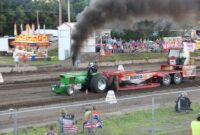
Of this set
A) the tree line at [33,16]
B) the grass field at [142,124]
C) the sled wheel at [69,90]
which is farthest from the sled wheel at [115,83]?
the tree line at [33,16]

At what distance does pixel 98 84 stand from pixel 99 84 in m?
0.11

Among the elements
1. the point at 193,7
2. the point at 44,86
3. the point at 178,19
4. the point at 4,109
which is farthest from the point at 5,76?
the point at 193,7

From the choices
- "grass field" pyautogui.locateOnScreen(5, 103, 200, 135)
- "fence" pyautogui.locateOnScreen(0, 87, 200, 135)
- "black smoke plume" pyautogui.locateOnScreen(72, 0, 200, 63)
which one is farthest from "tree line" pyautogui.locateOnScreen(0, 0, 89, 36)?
"grass field" pyautogui.locateOnScreen(5, 103, 200, 135)

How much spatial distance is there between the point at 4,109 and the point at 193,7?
32.0 ft

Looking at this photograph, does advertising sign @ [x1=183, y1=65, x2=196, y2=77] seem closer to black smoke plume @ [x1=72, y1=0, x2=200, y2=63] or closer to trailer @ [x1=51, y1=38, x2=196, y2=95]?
trailer @ [x1=51, y1=38, x2=196, y2=95]

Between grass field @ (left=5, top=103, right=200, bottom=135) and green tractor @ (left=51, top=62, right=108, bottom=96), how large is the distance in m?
5.31

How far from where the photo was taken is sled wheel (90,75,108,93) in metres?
22.0

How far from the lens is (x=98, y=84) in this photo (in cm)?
2212

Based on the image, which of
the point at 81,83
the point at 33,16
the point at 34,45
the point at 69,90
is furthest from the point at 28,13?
the point at 69,90

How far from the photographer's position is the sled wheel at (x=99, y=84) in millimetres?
21969

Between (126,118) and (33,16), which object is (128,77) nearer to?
(126,118)

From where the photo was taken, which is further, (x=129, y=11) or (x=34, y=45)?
(x=34, y=45)

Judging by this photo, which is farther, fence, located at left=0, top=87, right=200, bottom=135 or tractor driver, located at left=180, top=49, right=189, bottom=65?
tractor driver, located at left=180, top=49, right=189, bottom=65

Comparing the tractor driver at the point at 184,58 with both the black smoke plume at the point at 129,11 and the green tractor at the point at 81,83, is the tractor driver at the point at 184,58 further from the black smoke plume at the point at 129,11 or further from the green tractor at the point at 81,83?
the black smoke plume at the point at 129,11
